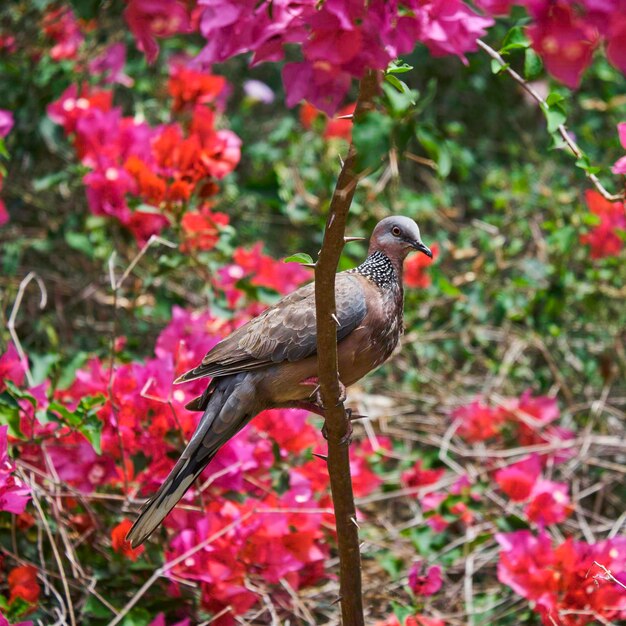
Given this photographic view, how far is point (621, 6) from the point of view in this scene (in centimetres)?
85

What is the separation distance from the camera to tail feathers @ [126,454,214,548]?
203 cm

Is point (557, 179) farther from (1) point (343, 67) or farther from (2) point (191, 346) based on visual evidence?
(1) point (343, 67)

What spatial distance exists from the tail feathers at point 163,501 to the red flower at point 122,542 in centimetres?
25

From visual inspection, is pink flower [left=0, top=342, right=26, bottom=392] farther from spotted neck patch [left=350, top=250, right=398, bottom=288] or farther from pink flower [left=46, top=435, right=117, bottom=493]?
spotted neck patch [left=350, top=250, right=398, bottom=288]

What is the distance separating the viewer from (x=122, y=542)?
2.32 meters

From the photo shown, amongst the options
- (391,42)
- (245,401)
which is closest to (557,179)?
(245,401)

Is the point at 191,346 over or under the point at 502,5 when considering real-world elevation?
under

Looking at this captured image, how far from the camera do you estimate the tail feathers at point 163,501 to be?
2031 millimetres

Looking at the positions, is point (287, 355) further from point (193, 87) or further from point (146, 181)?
point (193, 87)

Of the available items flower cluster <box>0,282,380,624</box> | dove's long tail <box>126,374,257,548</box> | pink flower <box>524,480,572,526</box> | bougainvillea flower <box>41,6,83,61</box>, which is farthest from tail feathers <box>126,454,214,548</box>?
bougainvillea flower <box>41,6,83,61</box>

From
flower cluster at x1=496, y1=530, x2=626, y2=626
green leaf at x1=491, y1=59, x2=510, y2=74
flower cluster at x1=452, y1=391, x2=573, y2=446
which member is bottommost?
flower cluster at x1=452, y1=391, x2=573, y2=446

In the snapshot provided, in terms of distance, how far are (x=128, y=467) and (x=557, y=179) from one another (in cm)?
254

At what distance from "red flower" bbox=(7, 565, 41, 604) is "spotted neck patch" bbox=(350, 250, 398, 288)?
1.18 metres

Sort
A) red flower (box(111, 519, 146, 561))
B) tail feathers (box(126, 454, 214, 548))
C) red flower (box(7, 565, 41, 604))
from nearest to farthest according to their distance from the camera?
tail feathers (box(126, 454, 214, 548)), red flower (box(7, 565, 41, 604)), red flower (box(111, 519, 146, 561))
